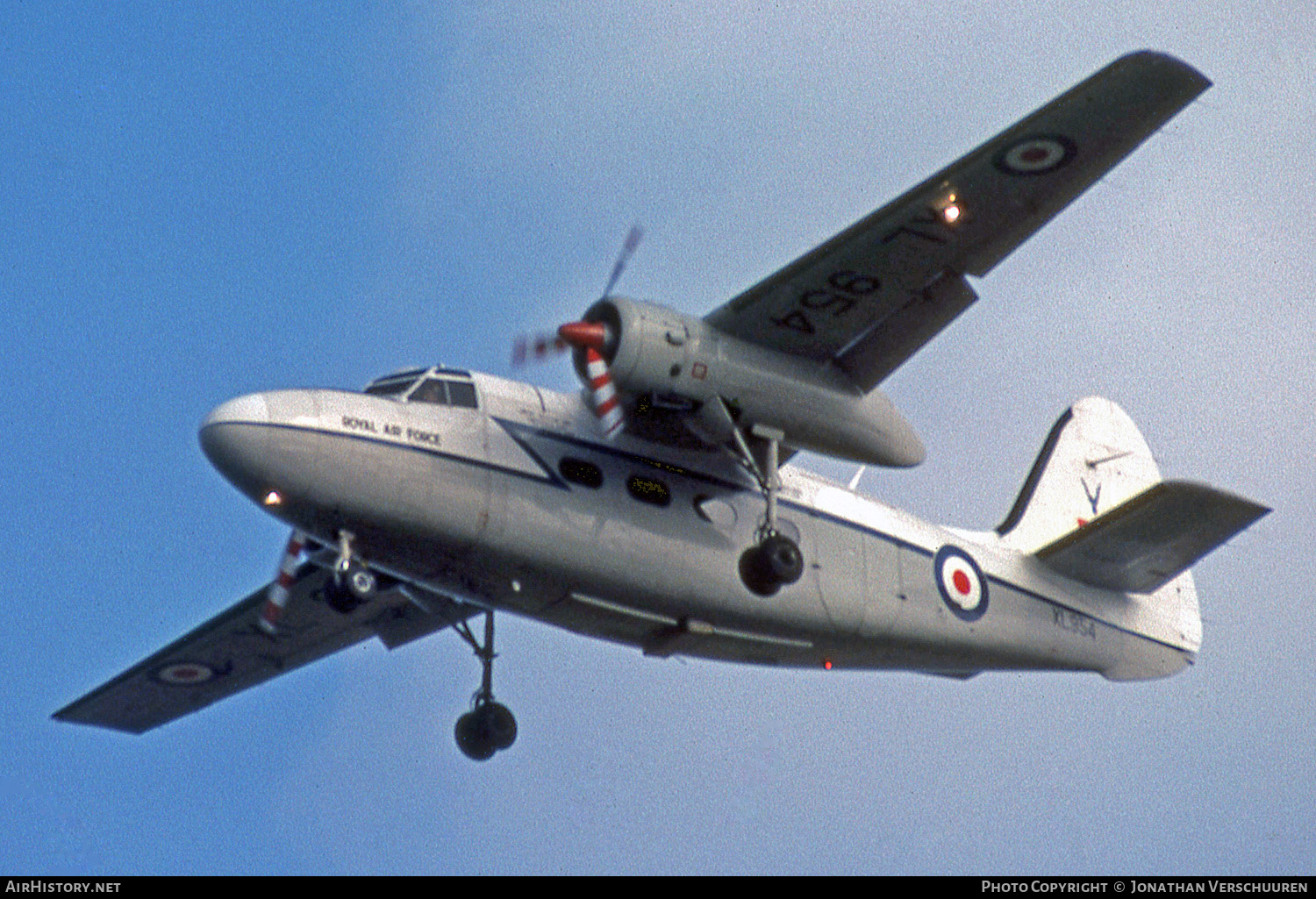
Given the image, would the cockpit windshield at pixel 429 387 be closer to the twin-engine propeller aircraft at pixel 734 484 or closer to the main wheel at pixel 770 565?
the twin-engine propeller aircraft at pixel 734 484

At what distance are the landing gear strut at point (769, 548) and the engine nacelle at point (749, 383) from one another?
0.24 m

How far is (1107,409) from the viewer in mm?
27453

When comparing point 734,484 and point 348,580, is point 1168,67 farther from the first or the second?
point 348,580

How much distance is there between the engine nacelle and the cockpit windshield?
4.17 feet

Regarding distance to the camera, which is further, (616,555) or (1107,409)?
(1107,409)

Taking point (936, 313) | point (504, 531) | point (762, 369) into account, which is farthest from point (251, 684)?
point (936, 313)

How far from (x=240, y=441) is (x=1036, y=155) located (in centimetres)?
869

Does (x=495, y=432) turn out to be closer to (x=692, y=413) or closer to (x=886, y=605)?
(x=692, y=413)

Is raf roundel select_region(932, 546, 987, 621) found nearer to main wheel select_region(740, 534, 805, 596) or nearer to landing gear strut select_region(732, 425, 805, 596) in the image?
landing gear strut select_region(732, 425, 805, 596)

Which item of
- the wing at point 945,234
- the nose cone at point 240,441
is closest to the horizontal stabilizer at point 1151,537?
the wing at point 945,234

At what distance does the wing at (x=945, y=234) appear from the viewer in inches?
723

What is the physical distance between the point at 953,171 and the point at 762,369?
3.02 meters
